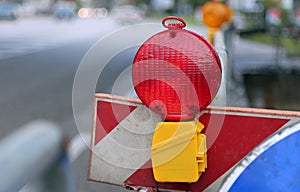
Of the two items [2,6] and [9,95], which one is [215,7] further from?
[2,6]

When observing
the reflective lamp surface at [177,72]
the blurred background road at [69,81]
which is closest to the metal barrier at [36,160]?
the reflective lamp surface at [177,72]

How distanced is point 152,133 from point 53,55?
1659cm

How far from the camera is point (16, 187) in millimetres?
823

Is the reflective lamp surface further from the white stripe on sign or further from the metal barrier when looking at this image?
the metal barrier

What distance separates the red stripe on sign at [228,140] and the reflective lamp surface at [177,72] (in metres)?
0.17

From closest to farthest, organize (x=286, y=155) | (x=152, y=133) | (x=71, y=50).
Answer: (x=286, y=155) → (x=152, y=133) → (x=71, y=50)

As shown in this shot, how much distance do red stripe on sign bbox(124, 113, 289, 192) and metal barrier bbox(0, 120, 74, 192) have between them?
1.44 metres

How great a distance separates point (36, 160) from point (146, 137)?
5.27 ft

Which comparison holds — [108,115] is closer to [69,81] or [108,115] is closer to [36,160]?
[36,160]

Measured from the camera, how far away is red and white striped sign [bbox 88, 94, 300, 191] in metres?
2.31

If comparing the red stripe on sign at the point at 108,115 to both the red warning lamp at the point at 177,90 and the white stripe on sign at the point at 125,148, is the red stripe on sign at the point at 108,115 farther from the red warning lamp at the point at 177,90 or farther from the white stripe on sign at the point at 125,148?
the red warning lamp at the point at 177,90

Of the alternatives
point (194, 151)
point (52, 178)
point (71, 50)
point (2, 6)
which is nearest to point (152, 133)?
point (194, 151)

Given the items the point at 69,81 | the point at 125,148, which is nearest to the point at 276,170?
the point at 125,148

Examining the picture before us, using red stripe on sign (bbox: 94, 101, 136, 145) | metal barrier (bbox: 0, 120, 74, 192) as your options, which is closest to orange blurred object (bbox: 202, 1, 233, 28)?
red stripe on sign (bbox: 94, 101, 136, 145)
